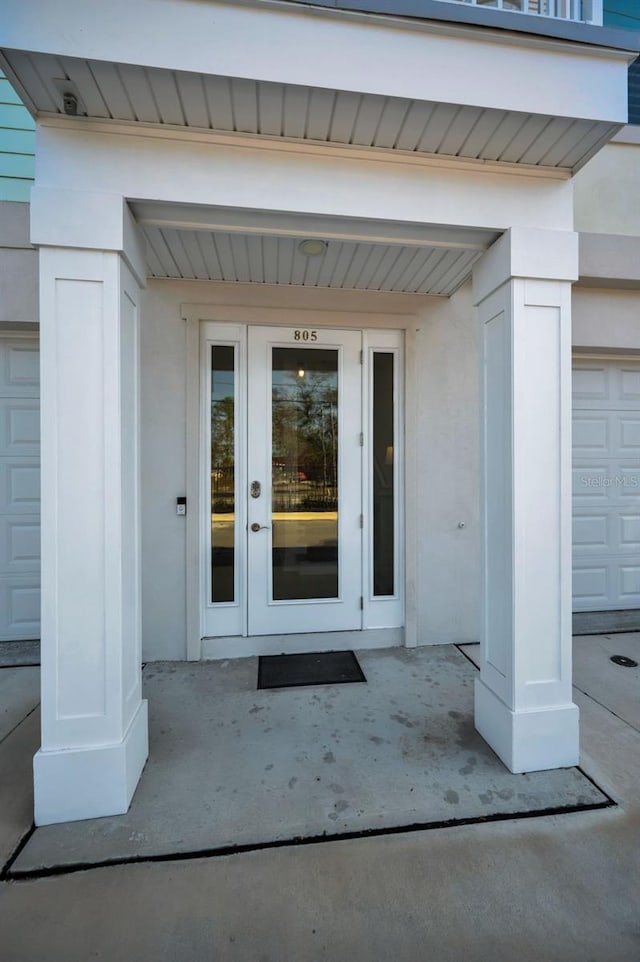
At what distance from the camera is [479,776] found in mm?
2008

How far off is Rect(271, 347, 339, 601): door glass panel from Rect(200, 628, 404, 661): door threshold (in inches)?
11.7

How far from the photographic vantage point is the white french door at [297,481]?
Answer: 10.7 feet

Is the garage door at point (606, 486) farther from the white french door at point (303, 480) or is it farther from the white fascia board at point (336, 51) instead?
the white fascia board at point (336, 51)

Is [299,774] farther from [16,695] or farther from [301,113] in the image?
[301,113]

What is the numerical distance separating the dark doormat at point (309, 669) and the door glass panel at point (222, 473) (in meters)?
0.57

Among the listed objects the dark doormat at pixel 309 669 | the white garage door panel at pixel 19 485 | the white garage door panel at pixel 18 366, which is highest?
the white garage door panel at pixel 18 366

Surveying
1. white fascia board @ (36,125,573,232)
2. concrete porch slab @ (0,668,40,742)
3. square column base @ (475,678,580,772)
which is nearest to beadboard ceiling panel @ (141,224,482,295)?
white fascia board @ (36,125,573,232)

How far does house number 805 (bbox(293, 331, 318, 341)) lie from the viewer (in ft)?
10.8

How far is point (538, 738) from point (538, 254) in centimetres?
225

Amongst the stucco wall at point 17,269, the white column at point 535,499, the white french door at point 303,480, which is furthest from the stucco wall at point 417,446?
the white column at point 535,499

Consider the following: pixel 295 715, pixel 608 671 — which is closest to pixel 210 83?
pixel 295 715

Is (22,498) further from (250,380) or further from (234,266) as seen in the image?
(234,266)

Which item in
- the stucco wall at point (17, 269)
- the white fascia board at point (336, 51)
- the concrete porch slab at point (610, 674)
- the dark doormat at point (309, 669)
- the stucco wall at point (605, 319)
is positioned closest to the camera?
the white fascia board at point (336, 51)

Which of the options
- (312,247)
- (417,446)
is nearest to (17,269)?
(312,247)
